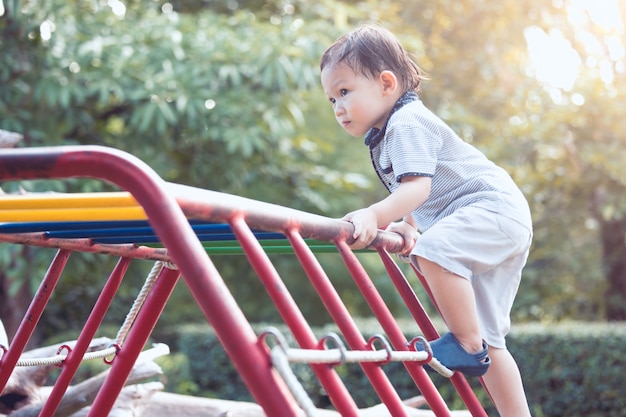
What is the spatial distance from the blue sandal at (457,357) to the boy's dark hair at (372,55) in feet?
2.12

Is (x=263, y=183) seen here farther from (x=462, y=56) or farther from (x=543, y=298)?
(x=543, y=298)

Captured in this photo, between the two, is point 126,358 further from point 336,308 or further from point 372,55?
point 372,55

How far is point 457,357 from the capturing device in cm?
177

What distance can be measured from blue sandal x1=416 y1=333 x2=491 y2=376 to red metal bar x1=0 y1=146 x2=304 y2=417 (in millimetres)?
692

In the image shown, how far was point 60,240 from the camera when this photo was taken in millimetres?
1989

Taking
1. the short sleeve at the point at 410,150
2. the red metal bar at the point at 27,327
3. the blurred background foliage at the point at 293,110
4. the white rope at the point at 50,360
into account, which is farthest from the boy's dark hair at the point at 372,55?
the blurred background foliage at the point at 293,110

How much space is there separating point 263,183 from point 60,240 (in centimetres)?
444

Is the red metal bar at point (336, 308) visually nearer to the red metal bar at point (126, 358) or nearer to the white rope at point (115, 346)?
the red metal bar at point (126, 358)

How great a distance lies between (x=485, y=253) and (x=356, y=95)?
0.49 m

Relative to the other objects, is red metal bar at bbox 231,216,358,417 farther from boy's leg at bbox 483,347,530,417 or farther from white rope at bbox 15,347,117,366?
white rope at bbox 15,347,117,366

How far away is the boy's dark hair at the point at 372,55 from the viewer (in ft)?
6.47

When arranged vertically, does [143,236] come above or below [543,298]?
above

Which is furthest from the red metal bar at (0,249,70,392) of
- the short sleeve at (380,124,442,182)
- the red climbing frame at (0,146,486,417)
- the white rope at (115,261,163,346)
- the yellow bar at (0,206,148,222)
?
the short sleeve at (380,124,442,182)

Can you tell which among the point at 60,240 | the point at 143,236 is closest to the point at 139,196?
the point at 143,236
